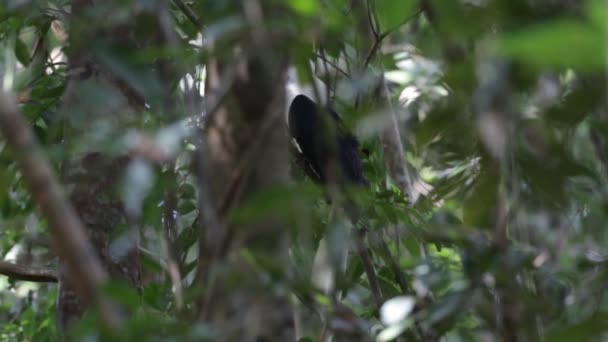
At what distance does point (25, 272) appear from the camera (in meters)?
2.34

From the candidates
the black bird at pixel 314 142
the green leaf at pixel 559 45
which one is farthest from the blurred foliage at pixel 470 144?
the black bird at pixel 314 142

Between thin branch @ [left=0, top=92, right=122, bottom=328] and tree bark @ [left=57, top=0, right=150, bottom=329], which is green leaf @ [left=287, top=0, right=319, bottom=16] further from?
tree bark @ [left=57, top=0, right=150, bottom=329]

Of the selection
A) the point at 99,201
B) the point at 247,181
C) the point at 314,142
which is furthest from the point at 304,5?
the point at 314,142

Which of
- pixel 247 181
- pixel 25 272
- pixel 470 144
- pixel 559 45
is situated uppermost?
pixel 559 45

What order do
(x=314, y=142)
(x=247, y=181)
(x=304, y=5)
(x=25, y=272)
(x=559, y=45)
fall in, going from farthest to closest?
1. (x=314, y=142)
2. (x=25, y=272)
3. (x=247, y=181)
4. (x=304, y=5)
5. (x=559, y=45)

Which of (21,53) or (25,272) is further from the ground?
(21,53)

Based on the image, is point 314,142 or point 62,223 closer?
point 62,223

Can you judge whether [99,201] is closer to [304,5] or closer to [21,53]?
[21,53]

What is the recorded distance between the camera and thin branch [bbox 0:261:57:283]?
231 centimetres

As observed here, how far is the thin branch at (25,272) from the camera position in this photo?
231cm

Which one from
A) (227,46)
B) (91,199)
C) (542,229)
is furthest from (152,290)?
(91,199)

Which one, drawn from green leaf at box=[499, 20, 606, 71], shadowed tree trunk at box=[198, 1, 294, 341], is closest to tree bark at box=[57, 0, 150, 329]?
shadowed tree trunk at box=[198, 1, 294, 341]

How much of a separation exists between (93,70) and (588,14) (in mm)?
1902

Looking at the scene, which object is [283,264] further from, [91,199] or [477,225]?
[91,199]
